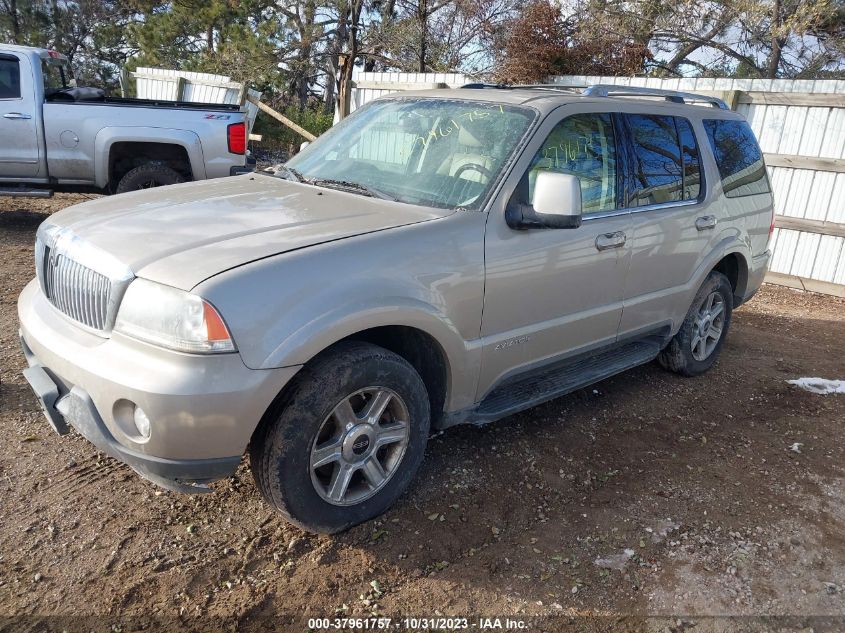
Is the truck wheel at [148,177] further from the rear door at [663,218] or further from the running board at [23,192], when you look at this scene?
the rear door at [663,218]

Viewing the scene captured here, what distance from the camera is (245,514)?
3.20 m

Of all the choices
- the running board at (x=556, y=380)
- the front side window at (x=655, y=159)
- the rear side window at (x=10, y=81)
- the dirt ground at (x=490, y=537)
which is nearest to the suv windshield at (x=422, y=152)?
the front side window at (x=655, y=159)

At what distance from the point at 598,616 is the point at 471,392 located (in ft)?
3.86

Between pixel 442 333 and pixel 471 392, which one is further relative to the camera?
pixel 471 392

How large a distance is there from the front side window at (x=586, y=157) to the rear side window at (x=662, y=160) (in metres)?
0.23

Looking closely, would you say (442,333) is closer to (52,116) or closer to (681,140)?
(681,140)

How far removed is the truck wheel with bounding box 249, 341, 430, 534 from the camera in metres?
2.75

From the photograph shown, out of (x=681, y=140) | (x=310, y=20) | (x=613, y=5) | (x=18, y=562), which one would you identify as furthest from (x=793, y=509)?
(x=310, y=20)

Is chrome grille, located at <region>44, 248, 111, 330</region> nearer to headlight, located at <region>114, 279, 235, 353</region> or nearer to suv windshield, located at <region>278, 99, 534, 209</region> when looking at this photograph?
headlight, located at <region>114, 279, 235, 353</region>

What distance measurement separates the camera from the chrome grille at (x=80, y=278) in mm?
2678

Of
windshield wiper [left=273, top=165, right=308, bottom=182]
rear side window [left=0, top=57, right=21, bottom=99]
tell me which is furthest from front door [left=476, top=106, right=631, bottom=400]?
rear side window [left=0, top=57, right=21, bottom=99]

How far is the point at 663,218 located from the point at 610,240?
0.63 metres

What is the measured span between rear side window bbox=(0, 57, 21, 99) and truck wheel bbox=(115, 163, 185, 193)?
1.50 metres

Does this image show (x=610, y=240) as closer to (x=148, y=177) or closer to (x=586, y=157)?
(x=586, y=157)
